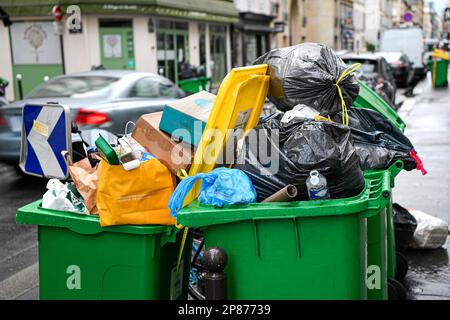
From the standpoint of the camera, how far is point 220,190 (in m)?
2.79

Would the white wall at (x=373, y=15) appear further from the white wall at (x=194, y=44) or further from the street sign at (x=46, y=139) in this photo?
the street sign at (x=46, y=139)

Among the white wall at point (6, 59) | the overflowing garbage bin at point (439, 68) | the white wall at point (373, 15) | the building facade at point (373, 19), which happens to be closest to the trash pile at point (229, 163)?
the white wall at point (6, 59)

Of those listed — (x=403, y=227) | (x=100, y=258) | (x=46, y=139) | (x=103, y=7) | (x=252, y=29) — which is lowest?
(x=403, y=227)

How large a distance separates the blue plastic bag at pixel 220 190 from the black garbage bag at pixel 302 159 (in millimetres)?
99

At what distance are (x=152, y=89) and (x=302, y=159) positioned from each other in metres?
6.61

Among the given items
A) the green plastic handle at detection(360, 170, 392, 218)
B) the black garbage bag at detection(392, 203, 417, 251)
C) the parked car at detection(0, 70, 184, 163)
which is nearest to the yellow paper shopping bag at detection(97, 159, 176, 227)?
the green plastic handle at detection(360, 170, 392, 218)

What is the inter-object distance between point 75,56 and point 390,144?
17320mm

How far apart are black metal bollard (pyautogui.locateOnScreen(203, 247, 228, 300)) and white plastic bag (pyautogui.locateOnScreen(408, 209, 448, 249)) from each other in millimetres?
3053

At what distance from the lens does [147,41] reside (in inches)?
821

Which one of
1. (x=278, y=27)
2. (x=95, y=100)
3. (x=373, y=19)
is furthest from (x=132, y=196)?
(x=373, y=19)

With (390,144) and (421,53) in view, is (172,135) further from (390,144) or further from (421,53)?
(421,53)

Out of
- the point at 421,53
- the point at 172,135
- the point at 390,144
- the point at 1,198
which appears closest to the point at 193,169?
the point at 172,135

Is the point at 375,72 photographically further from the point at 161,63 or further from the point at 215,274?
the point at 215,274

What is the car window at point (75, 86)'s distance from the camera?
334 inches
